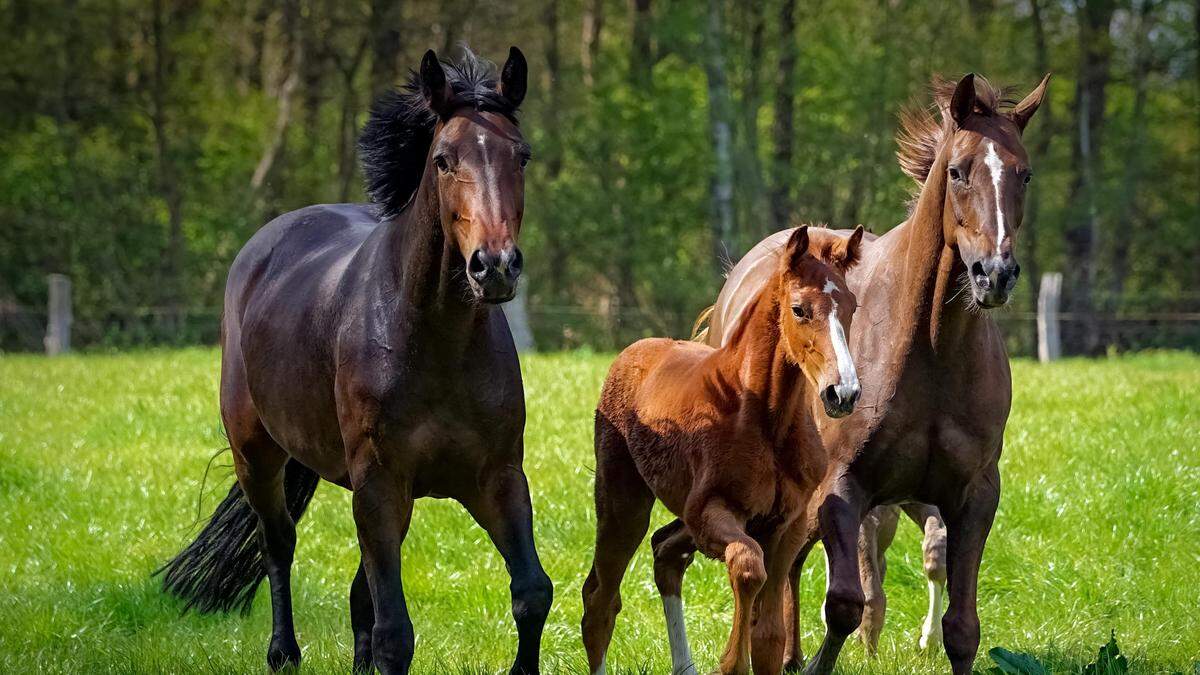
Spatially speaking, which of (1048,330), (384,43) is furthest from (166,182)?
(1048,330)

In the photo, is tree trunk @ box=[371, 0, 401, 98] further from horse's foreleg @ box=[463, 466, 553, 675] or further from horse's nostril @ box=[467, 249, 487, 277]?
horse's nostril @ box=[467, 249, 487, 277]

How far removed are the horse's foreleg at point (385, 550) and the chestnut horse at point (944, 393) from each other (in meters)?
1.38

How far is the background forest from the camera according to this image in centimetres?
2398

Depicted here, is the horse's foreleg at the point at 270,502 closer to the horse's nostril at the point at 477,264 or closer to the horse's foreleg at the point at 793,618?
the horse's foreleg at the point at 793,618

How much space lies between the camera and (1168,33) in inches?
1006

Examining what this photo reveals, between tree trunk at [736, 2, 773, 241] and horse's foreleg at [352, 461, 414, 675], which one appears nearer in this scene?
horse's foreleg at [352, 461, 414, 675]

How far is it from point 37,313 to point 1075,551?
18895 millimetres

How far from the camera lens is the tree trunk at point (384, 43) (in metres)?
24.5

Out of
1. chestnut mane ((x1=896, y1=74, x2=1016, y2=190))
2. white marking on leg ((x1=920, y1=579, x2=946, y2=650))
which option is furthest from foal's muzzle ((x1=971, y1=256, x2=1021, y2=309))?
white marking on leg ((x1=920, y1=579, x2=946, y2=650))

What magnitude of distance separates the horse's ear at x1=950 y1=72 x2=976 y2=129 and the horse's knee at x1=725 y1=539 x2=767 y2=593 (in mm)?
1757

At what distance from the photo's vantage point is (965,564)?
500 cm

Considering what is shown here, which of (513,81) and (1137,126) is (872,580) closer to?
(513,81)

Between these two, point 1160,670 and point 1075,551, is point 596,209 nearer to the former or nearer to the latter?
point 1075,551

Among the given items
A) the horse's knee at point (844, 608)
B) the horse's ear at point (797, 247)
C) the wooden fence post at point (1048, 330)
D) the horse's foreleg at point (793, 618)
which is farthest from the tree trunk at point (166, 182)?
the horse's ear at point (797, 247)
